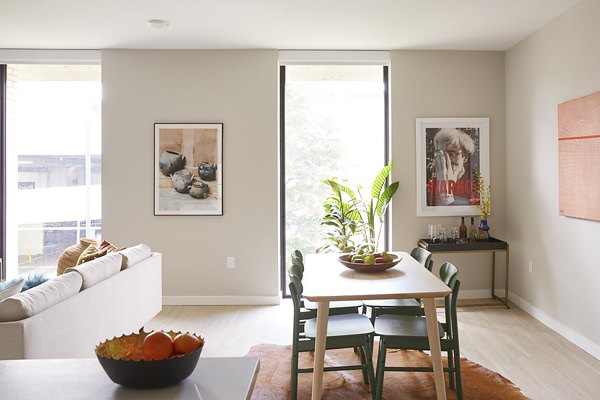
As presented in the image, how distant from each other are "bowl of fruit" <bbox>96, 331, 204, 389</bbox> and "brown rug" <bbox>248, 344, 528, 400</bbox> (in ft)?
6.53

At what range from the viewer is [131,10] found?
426cm

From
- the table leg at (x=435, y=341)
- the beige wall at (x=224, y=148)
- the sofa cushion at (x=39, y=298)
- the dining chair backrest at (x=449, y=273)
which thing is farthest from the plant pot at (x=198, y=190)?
the table leg at (x=435, y=341)

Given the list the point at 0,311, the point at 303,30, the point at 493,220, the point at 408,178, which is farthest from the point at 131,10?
the point at 493,220

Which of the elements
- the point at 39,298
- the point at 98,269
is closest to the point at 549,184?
the point at 98,269

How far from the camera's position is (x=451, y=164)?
5.54m

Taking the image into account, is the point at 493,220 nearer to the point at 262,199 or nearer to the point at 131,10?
the point at 262,199

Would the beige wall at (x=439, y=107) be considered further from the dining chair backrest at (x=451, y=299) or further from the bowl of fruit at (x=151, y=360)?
the bowl of fruit at (x=151, y=360)

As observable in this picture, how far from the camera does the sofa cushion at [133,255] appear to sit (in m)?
3.93

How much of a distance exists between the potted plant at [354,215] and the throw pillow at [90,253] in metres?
2.26

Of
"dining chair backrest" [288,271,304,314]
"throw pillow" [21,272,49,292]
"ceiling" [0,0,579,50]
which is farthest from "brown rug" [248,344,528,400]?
"ceiling" [0,0,579,50]

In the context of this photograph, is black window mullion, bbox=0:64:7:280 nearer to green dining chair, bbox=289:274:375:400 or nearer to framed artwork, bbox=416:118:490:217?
green dining chair, bbox=289:274:375:400

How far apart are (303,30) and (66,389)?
163 inches

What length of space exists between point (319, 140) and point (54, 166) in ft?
10.0

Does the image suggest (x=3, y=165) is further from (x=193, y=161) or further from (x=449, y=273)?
(x=449, y=273)
